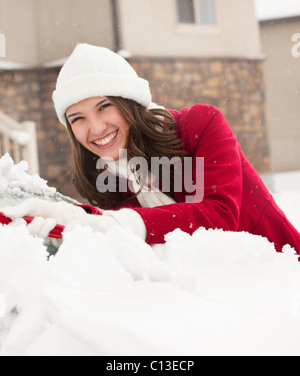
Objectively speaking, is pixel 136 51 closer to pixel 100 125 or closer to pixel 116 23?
pixel 116 23

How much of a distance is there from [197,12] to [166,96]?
157 centimetres

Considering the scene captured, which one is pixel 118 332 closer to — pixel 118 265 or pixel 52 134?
pixel 118 265

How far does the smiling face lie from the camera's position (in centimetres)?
151

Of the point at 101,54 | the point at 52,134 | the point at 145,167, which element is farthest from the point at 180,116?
the point at 52,134

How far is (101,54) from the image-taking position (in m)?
1.62

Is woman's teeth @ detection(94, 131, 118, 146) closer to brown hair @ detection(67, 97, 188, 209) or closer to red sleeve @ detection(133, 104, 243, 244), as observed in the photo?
brown hair @ detection(67, 97, 188, 209)

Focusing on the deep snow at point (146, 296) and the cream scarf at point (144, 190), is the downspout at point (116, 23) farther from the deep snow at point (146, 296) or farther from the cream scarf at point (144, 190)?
the deep snow at point (146, 296)

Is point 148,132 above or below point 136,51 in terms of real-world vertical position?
below

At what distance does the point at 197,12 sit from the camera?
6820 millimetres

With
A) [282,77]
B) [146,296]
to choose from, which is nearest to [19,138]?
[146,296]

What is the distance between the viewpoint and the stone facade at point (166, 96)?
6.30m

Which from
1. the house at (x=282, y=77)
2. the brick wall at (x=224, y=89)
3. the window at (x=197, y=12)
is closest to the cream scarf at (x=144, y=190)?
the brick wall at (x=224, y=89)

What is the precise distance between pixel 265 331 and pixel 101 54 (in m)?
1.23
